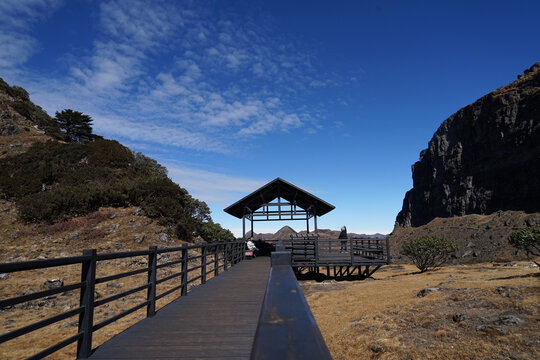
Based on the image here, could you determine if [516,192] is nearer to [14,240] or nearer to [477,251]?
[477,251]

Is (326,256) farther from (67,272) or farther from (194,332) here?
(67,272)

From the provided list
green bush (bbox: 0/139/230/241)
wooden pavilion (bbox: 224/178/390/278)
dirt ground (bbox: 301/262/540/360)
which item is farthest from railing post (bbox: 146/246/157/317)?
green bush (bbox: 0/139/230/241)

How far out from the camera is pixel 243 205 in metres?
21.0

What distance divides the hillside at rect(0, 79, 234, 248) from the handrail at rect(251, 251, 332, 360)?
21.9 meters

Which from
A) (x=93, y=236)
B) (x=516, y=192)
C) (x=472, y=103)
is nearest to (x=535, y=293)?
(x=93, y=236)

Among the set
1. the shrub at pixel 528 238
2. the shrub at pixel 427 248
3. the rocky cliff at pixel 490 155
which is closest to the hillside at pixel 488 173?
the rocky cliff at pixel 490 155

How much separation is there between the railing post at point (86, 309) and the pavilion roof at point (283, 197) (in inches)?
599

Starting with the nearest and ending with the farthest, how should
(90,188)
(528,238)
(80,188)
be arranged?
(528,238) → (90,188) → (80,188)

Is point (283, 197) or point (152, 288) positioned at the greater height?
point (283, 197)

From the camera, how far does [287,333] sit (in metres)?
1.14

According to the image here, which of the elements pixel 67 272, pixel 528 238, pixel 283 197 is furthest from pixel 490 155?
pixel 67 272

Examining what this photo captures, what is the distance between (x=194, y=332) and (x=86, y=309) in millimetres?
1535

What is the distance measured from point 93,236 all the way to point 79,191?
19.1 feet

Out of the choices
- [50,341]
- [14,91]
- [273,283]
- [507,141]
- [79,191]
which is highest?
[14,91]
